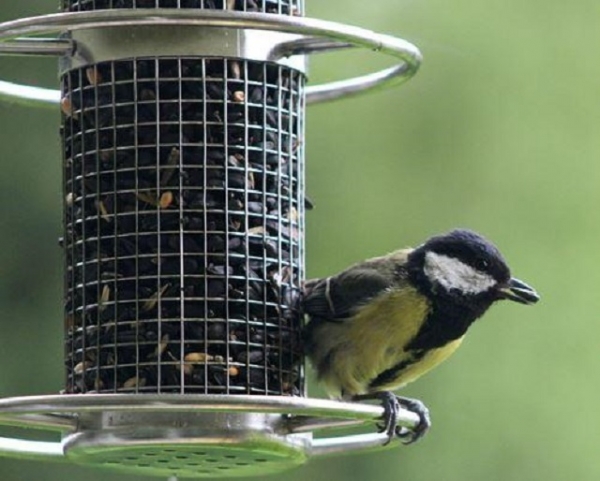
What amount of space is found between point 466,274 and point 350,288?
14.6 inches

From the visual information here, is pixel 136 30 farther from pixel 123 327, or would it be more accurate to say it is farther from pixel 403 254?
pixel 403 254

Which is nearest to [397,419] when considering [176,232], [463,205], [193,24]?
[176,232]

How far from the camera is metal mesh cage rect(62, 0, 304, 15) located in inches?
220

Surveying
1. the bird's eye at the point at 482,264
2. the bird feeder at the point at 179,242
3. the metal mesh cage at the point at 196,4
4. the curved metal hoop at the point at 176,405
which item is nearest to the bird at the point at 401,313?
the bird's eye at the point at 482,264

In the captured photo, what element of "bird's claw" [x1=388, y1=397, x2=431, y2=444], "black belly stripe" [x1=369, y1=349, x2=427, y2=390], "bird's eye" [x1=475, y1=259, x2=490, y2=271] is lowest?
"bird's claw" [x1=388, y1=397, x2=431, y2=444]

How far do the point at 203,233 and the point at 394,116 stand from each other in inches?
266

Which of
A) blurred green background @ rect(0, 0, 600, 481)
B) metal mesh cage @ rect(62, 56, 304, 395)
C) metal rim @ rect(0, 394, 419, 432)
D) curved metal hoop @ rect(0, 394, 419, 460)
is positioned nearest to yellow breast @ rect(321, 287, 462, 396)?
metal mesh cage @ rect(62, 56, 304, 395)

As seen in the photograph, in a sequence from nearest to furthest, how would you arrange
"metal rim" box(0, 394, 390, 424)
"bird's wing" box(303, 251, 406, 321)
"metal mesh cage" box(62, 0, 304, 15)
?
"metal rim" box(0, 394, 390, 424) → "metal mesh cage" box(62, 0, 304, 15) → "bird's wing" box(303, 251, 406, 321)

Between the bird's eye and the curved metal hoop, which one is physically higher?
the bird's eye

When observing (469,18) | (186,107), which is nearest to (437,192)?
(469,18)

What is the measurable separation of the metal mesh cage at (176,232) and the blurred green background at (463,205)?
16.1ft

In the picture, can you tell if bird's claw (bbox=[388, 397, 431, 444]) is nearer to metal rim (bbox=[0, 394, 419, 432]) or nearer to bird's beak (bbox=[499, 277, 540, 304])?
bird's beak (bbox=[499, 277, 540, 304])

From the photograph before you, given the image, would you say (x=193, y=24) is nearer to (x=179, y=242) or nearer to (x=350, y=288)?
(x=179, y=242)

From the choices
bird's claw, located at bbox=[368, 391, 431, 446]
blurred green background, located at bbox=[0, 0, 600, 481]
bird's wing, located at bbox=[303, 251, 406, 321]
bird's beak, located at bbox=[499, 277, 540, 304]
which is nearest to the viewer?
bird's claw, located at bbox=[368, 391, 431, 446]
